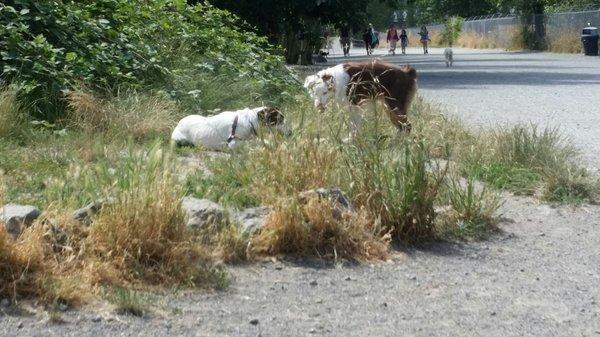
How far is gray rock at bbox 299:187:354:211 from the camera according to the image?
24.5ft

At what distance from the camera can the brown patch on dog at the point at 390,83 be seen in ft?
34.8

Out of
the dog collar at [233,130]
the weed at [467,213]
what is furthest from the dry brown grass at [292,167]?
the dog collar at [233,130]

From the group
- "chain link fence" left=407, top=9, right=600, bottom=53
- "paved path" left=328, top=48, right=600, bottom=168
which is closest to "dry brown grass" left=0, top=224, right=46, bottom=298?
"paved path" left=328, top=48, right=600, bottom=168

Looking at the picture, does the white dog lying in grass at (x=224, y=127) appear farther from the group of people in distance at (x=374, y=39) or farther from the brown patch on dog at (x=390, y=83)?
the group of people in distance at (x=374, y=39)

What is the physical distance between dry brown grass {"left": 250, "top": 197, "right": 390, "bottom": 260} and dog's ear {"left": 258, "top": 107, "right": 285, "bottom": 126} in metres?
2.36

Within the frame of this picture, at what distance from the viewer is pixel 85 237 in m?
6.63

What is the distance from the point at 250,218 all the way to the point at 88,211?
1.22 metres

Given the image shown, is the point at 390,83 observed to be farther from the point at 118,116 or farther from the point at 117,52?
the point at 117,52

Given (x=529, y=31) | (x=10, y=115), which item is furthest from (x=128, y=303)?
(x=529, y=31)

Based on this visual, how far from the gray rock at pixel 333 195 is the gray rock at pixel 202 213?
0.60 m

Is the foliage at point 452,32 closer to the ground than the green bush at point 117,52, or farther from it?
closer to the ground

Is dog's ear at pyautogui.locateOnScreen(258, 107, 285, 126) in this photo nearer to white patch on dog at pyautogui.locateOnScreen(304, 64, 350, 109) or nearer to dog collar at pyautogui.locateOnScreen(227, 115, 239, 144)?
dog collar at pyautogui.locateOnScreen(227, 115, 239, 144)

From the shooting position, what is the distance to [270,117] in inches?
392

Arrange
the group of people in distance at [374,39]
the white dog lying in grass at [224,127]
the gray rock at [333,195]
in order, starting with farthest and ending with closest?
the group of people in distance at [374,39] < the white dog lying in grass at [224,127] < the gray rock at [333,195]
